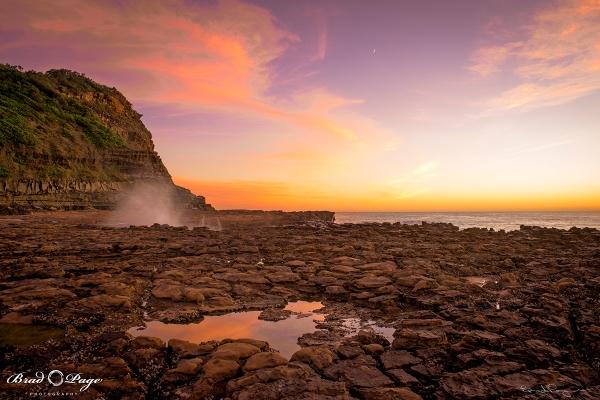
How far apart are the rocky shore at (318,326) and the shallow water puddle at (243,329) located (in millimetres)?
203

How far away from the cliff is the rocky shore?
26827mm

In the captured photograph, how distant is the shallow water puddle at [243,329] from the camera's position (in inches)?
202

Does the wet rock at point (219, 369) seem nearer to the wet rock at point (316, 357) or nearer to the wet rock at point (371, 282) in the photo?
the wet rock at point (316, 357)

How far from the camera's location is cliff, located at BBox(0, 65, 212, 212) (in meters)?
32.3

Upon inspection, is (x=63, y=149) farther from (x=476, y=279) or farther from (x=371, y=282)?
(x=476, y=279)

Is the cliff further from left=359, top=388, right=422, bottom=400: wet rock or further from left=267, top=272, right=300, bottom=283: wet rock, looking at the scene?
left=359, top=388, right=422, bottom=400: wet rock

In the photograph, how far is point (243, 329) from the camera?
5590 mm

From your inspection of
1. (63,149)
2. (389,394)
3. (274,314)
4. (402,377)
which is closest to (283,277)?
(274,314)

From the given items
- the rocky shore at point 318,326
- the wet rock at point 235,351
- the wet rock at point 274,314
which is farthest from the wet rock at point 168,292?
the wet rock at point 235,351

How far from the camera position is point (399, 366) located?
13.6ft

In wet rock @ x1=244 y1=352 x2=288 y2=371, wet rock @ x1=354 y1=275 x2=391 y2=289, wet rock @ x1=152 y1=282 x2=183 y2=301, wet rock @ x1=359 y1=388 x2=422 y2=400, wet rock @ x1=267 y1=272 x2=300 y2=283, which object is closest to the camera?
wet rock @ x1=359 y1=388 x2=422 y2=400

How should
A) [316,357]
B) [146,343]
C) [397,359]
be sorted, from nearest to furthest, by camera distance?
[316,357]
[397,359]
[146,343]

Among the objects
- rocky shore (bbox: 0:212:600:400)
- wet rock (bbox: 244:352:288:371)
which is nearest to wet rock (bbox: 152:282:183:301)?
rocky shore (bbox: 0:212:600:400)

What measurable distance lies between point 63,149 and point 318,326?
42.9 metres
